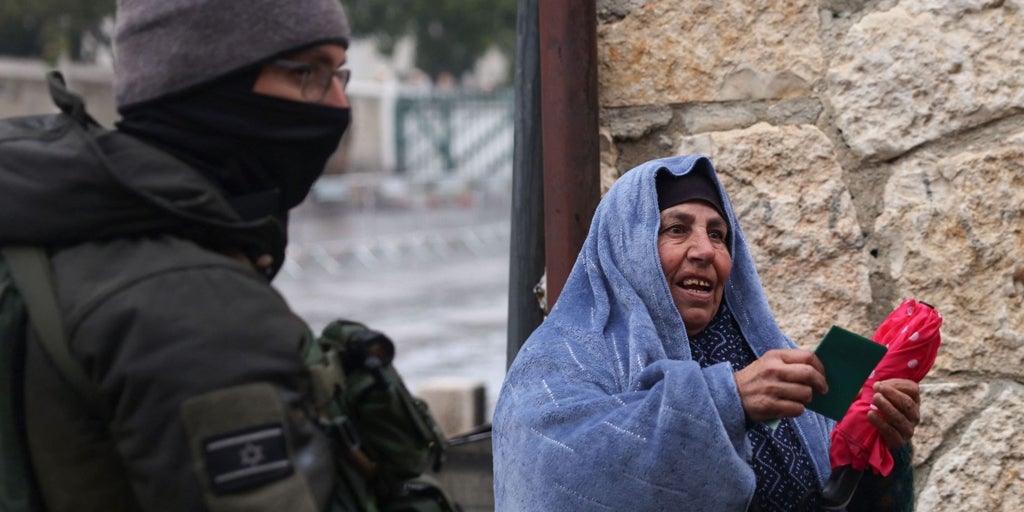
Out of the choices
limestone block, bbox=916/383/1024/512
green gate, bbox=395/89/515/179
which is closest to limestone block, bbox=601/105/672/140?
limestone block, bbox=916/383/1024/512

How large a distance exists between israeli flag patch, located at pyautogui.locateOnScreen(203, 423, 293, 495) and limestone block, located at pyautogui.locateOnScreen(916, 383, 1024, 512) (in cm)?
163

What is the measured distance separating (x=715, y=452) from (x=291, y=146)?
2.50ft

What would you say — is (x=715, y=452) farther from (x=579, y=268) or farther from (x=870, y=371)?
(x=579, y=268)

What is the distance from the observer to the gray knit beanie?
4.96 ft

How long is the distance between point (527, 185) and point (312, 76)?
1213 mm

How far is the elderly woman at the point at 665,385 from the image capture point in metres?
1.87

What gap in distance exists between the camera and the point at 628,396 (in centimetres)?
196

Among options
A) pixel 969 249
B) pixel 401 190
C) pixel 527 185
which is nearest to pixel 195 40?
pixel 527 185

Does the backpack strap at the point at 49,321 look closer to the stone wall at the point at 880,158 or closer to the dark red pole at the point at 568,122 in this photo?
the dark red pole at the point at 568,122

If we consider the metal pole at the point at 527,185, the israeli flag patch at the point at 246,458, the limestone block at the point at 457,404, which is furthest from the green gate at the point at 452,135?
the israeli flag patch at the point at 246,458

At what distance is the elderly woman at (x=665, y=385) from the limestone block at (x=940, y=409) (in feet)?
1.24

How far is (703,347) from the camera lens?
87.5 inches

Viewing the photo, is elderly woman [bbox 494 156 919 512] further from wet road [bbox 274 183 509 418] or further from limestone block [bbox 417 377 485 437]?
wet road [bbox 274 183 509 418]

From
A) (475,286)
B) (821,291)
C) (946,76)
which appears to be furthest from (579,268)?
(475,286)
